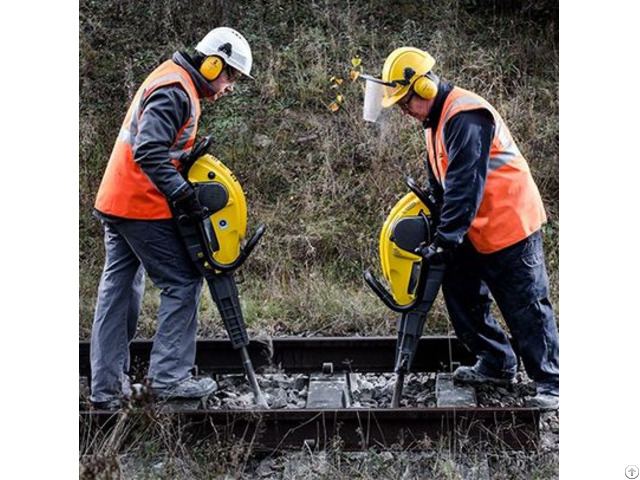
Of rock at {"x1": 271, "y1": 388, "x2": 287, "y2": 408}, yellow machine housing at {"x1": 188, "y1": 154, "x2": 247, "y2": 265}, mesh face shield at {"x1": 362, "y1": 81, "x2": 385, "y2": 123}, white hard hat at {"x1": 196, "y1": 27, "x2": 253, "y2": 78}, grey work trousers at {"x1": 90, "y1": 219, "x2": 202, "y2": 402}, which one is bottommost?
rock at {"x1": 271, "y1": 388, "x2": 287, "y2": 408}

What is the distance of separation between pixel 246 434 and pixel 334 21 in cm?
526

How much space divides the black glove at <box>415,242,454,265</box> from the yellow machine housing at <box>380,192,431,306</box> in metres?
0.07

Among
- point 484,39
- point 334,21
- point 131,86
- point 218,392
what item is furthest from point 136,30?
point 218,392

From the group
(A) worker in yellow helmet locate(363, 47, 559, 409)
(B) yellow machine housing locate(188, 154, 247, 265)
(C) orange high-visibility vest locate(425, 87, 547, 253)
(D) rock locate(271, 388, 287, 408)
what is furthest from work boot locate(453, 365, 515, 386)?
(B) yellow machine housing locate(188, 154, 247, 265)

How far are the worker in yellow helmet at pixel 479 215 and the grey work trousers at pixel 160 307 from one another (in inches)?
51.3

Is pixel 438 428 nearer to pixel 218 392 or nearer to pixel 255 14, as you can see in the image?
pixel 218 392

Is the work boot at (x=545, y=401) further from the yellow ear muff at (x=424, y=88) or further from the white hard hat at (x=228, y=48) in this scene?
the white hard hat at (x=228, y=48)

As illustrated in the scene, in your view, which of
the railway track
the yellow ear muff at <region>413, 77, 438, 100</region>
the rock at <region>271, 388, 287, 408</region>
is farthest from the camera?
the rock at <region>271, 388, 287, 408</region>

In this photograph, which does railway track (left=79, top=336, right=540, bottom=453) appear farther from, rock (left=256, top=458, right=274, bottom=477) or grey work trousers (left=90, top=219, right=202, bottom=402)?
grey work trousers (left=90, top=219, right=202, bottom=402)

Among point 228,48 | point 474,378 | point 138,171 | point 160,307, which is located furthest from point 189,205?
point 474,378

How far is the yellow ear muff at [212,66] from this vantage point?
5793 millimetres

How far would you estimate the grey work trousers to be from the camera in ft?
19.5

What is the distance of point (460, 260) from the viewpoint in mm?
6074

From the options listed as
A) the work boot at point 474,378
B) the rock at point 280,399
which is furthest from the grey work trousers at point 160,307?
the work boot at point 474,378
